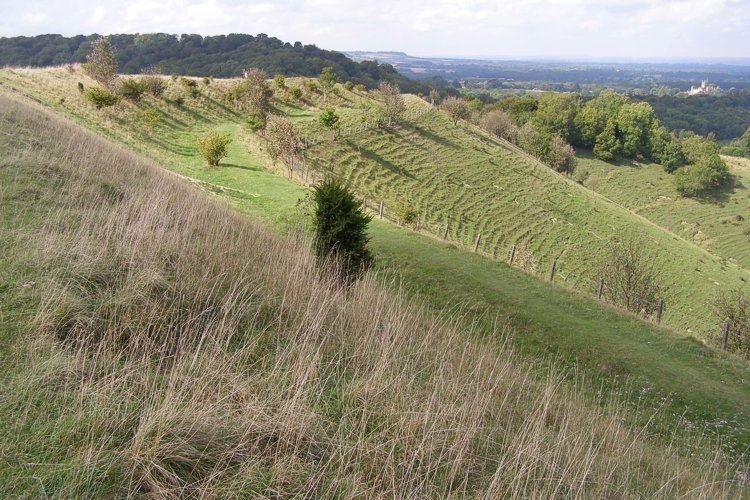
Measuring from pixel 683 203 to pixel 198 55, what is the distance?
3480 inches

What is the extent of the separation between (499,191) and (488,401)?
37.5m

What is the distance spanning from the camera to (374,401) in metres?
3.70

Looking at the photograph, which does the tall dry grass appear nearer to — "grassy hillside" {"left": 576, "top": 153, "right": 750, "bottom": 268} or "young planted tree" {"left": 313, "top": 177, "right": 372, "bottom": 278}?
"young planted tree" {"left": 313, "top": 177, "right": 372, "bottom": 278}

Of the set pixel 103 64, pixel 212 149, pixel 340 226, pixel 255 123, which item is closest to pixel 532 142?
pixel 255 123

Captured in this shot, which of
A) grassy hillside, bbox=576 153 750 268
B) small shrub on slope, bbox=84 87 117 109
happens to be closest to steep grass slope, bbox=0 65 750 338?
small shrub on slope, bbox=84 87 117 109

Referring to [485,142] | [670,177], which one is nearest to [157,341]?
[485,142]

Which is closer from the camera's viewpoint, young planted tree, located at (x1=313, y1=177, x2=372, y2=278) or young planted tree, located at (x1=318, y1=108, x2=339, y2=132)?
young planted tree, located at (x1=313, y1=177, x2=372, y2=278)

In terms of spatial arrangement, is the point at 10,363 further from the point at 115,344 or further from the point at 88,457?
the point at 88,457

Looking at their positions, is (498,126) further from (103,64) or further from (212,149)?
(212,149)

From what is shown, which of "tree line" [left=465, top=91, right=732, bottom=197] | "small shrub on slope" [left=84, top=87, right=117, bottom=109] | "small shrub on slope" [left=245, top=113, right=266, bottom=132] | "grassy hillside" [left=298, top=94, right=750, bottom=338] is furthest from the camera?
"tree line" [left=465, top=91, right=732, bottom=197]

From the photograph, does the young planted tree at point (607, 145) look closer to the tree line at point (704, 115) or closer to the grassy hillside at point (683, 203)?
the grassy hillside at point (683, 203)

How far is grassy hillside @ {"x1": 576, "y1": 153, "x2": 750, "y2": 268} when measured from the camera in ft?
159

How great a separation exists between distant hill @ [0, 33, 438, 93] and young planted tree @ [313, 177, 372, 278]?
7080 centimetres

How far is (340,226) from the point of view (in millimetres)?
9586
